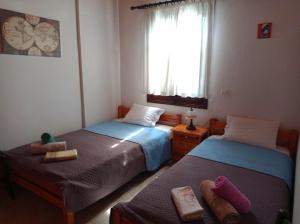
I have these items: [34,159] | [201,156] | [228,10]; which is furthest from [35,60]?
[228,10]

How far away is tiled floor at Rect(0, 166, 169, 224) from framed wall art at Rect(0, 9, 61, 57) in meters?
1.56

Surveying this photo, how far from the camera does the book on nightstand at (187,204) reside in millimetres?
1285

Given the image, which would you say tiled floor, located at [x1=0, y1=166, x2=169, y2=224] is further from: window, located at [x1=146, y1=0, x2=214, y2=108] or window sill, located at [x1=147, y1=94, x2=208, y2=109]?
window, located at [x1=146, y1=0, x2=214, y2=108]

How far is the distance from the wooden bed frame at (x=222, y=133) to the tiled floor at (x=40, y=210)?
20.1 inches

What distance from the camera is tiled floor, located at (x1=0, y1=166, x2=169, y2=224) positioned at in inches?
77.7

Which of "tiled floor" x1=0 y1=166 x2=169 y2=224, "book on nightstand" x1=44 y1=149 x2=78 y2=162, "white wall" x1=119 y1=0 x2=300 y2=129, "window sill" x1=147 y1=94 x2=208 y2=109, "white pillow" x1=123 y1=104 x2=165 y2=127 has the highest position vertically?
"white wall" x1=119 y1=0 x2=300 y2=129

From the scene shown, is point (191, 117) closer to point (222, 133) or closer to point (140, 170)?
point (222, 133)

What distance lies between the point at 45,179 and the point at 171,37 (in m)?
2.34

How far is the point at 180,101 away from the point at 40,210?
7.19ft

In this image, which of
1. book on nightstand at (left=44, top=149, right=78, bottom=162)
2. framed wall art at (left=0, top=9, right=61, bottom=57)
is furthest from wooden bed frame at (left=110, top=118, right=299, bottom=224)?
framed wall art at (left=0, top=9, right=61, bottom=57)

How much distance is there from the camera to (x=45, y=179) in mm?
1869

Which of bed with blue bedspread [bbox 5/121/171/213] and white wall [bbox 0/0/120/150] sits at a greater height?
white wall [bbox 0/0/120/150]

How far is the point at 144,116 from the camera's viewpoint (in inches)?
129

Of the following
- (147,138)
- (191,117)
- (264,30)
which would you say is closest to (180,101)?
(191,117)
